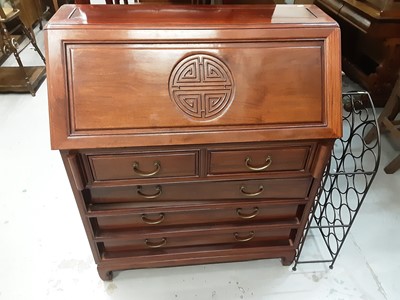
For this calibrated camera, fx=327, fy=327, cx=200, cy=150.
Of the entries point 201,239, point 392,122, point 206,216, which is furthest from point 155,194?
point 392,122

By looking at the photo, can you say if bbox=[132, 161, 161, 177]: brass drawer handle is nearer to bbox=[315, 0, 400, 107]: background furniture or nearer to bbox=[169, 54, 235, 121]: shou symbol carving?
bbox=[169, 54, 235, 121]: shou symbol carving

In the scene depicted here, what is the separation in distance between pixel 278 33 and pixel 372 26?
155cm

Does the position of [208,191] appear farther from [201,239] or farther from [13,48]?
[13,48]

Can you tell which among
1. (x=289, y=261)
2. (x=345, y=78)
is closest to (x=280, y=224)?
(x=289, y=261)

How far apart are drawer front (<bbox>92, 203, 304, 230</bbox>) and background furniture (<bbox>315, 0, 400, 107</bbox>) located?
158 centimetres

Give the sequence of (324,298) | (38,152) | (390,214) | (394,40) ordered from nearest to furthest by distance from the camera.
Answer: (324,298) < (390,214) < (38,152) < (394,40)

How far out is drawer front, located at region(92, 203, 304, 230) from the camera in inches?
46.8

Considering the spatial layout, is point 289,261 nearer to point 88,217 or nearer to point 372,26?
point 88,217

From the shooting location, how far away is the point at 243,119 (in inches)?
38.0

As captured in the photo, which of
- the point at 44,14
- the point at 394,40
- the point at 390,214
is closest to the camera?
the point at 390,214

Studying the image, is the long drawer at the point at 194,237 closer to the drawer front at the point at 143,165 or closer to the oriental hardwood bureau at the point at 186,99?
the oriental hardwood bureau at the point at 186,99

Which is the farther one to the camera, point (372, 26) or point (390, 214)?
point (372, 26)

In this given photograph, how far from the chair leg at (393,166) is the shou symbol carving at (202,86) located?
143cm

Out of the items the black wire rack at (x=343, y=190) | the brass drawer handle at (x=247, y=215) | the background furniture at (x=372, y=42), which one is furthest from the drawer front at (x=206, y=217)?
the background furniture at (x=372, y=42)
